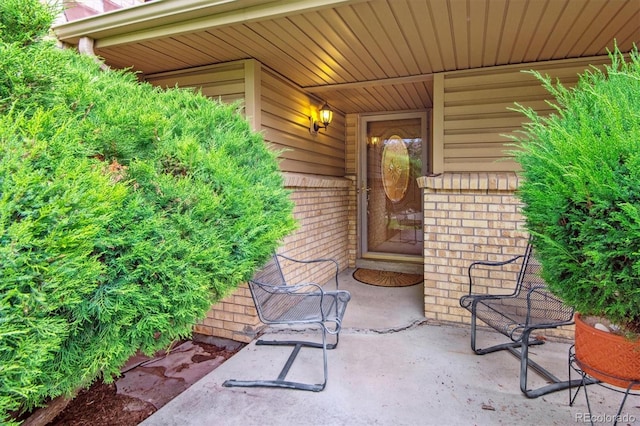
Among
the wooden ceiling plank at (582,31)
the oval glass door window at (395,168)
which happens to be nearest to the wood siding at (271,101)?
the oval glass door window at (395,168)

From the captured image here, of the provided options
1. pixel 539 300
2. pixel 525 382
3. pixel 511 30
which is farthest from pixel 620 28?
pixel 525 382

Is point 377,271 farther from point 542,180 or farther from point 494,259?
point 542,180

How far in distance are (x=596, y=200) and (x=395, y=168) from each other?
3951 millimetres

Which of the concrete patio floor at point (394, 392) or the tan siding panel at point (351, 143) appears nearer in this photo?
the concrete patio floor at point (394, 392)

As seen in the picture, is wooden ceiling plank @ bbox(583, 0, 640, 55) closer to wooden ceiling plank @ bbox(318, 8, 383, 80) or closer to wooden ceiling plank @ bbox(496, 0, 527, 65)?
wooden ceiling plank @ bbox(496, 0, 527, 65)

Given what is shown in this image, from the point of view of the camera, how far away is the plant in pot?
110 cm

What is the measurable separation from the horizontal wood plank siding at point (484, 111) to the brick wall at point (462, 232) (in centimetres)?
19

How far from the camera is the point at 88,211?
2.95 ft

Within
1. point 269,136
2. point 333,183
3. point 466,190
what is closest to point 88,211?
point 269,136

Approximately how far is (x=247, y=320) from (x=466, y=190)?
223cm

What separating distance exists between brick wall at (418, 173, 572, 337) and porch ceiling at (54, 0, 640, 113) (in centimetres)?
108

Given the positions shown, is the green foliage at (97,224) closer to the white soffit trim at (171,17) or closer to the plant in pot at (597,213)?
the white soffit trim at (171,17)

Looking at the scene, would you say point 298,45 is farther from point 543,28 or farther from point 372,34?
point 543,28

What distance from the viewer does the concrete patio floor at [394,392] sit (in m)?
1.80
